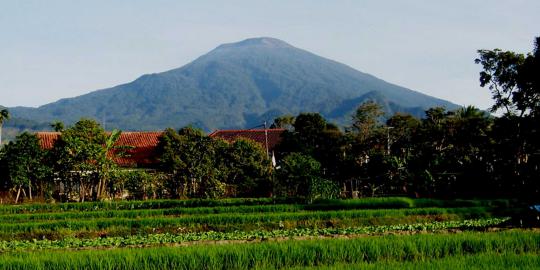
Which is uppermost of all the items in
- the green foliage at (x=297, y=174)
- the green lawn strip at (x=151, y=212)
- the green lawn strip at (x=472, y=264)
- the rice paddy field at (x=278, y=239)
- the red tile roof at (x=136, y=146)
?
the red tile roof at (x=136, y=146)

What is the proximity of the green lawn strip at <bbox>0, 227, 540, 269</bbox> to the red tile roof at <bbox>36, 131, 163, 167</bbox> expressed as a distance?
21672 millimetres

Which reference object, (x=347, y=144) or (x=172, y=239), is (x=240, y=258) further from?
(x=347, y=144)

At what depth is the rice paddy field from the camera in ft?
30.1

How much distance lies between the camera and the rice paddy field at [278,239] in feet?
30.1

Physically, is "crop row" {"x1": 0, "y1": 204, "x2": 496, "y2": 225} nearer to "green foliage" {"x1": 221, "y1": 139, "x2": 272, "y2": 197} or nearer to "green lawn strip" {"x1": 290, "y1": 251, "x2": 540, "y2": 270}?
"green foliage" {"x1": 221, "y1": 139, "x2": 272, "y2": 197}

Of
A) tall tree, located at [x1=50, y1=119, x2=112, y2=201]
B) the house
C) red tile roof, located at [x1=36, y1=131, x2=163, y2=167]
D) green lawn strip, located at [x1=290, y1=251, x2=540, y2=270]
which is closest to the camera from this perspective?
green lawn strip, located at [x1=290, y1=251, x2=540, y2=270]

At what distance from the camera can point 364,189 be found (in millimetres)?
28422

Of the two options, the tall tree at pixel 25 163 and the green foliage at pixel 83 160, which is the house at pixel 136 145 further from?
the tall tree at pixel 25 163

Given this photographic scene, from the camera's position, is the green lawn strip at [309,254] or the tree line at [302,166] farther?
the tree line at [302,166]

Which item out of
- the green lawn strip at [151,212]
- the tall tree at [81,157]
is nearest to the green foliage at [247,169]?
the tall tree at [81,157]

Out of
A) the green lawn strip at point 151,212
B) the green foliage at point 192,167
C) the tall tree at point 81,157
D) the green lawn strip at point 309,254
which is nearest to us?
the green lawn strip at point 309,254

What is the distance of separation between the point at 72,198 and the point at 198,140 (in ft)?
20.7

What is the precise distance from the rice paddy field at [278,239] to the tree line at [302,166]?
→ 3.51 metres

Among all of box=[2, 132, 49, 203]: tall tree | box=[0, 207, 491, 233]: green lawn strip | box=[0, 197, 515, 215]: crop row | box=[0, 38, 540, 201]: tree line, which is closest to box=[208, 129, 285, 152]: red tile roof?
box=[0, 38, 540, 201]: tree line
